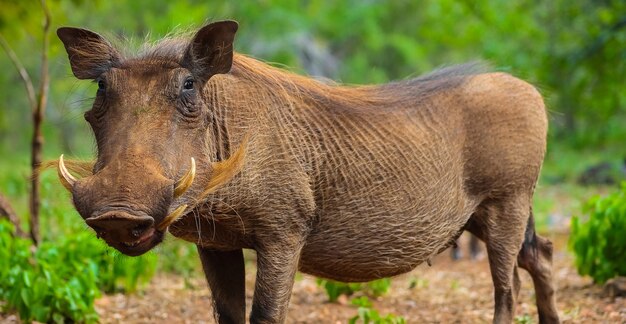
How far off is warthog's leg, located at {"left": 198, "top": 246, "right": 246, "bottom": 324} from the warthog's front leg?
0.36m

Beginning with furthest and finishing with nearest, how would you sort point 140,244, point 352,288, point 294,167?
1. point 352,288
2. point 294,167
3. point 140,244

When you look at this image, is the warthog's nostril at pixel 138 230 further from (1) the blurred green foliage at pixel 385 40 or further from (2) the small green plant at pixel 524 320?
(2) the small green plant at pixel 524 320

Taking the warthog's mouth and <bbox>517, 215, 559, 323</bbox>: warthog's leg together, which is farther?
<bbox>517, 215, 559, 323</bbox>: warthog's leg

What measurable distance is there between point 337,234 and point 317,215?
140mm

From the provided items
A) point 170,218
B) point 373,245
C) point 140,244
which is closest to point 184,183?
point 170,218

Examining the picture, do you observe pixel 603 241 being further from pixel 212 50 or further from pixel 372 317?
pixel 212 50

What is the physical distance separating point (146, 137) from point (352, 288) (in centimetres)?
309

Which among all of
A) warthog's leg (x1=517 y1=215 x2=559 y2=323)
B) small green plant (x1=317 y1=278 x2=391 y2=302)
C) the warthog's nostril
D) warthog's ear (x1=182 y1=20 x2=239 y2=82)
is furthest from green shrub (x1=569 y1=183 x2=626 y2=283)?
the warthog's nostril

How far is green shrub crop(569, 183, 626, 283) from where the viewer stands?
6.13 m

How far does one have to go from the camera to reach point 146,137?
338 cm

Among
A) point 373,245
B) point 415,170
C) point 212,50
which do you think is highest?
point 212,50

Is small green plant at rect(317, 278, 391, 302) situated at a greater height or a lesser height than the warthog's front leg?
greater

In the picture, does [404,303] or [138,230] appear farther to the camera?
[404,303]

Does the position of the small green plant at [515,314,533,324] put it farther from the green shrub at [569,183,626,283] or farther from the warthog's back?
the green shrub at [569,183,626,283]
